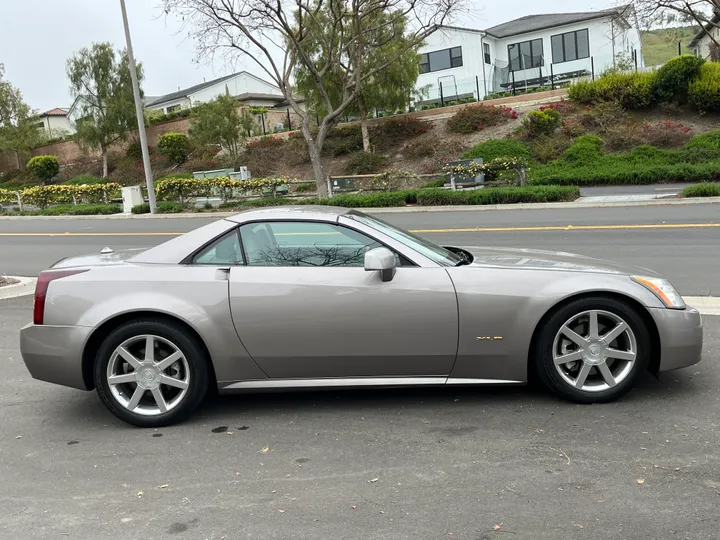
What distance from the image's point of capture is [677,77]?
2823 centimetres

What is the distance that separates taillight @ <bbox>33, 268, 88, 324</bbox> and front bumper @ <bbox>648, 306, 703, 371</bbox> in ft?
12.7

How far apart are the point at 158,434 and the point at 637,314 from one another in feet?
10.6

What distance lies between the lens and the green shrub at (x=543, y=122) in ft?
94.3

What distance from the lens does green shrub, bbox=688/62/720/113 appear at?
27281mm

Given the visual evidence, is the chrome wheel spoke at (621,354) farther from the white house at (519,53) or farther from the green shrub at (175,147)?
the green shrub at (175,147)

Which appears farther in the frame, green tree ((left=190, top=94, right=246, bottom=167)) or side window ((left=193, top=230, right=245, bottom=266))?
green tree ((left=190, top=94, right=246, bottom=167))

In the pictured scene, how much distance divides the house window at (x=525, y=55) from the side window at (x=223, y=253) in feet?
141

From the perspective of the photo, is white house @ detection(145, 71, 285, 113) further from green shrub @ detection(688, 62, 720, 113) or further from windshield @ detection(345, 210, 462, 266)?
windshield @ detection(345, 210, 462, 266)

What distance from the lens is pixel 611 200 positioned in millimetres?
18500

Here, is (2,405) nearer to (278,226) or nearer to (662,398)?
(278,226)

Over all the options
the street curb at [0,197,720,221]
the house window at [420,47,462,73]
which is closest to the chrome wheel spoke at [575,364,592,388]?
the street curb at [0,197,720,221]

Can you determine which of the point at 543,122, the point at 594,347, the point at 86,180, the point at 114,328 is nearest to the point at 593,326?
the point at 594,347

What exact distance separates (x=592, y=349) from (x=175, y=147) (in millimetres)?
40739

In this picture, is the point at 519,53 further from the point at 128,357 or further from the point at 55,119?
the point at 55,119
